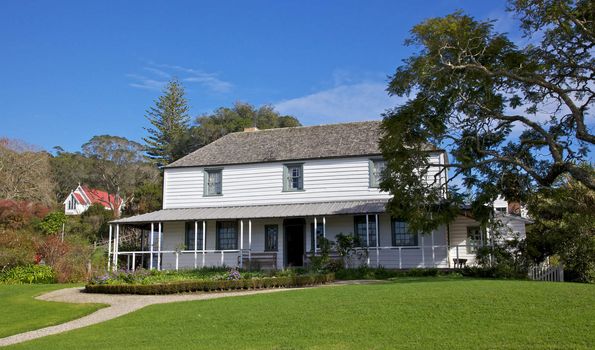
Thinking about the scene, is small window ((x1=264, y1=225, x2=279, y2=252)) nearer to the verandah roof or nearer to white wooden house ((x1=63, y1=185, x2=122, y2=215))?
the verandah roof

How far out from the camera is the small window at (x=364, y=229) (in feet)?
88.2

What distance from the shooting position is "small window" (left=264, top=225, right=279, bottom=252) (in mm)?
28453

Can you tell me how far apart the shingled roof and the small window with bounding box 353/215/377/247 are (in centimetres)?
319

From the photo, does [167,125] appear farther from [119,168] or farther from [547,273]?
[547,273]

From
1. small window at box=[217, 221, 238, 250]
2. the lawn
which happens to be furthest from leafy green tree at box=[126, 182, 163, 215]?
the lawn

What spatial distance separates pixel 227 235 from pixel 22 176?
2569 centimetres

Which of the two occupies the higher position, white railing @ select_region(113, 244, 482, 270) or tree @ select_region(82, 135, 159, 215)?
tree @ select_region(82, 135, 159, 215)

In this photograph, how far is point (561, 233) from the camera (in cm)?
2195

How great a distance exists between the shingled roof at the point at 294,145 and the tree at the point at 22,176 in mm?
20683

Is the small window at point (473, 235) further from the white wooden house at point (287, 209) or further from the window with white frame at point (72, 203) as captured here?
the window with white frame at point (72, 203)

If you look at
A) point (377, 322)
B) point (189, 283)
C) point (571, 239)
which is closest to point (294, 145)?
point (189, 283)

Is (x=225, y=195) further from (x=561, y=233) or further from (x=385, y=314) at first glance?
(x=385, y=314)

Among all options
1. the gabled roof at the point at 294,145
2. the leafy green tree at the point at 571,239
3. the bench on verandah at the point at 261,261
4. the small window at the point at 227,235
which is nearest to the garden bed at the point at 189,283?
the bench on verandah at the point at 261,261

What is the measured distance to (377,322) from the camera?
11234 millimetres
